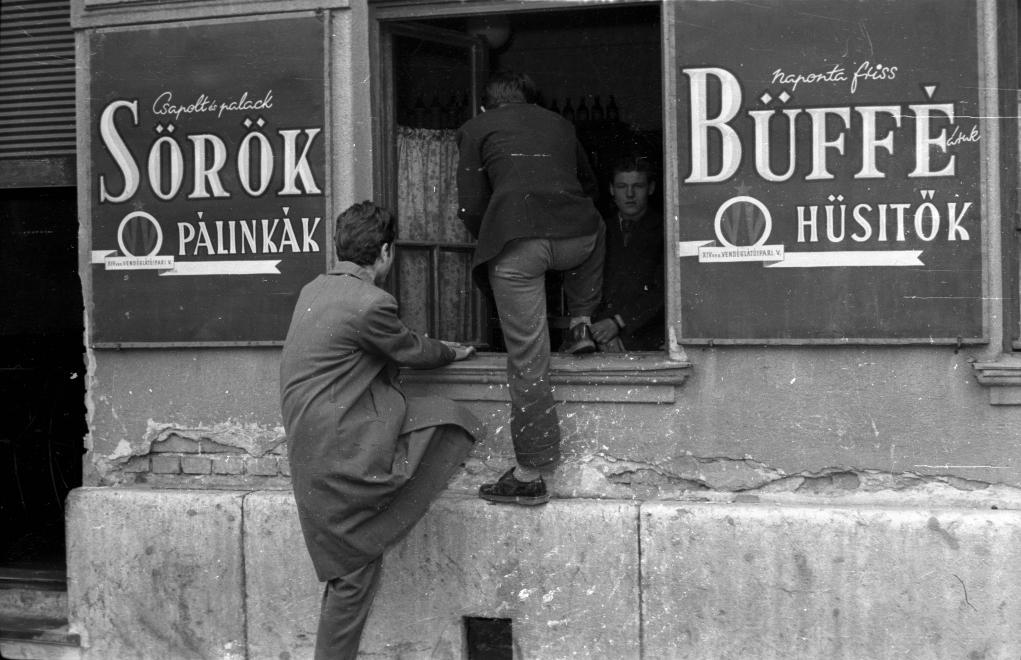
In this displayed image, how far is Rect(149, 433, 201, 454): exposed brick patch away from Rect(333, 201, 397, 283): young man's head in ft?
4.47

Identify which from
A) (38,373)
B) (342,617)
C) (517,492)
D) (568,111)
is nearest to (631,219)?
(517,492)

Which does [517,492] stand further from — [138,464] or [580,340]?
[138,464]

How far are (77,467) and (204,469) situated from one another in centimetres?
218

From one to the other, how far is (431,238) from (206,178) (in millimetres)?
1067

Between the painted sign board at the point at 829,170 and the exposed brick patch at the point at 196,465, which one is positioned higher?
the painted sign board at the point at 829,170

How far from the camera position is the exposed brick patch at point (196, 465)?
495cm

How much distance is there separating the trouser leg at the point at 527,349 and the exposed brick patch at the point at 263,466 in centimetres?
115

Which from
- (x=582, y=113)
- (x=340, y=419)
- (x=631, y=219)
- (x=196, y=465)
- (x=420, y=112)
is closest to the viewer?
(x=340, y=419)

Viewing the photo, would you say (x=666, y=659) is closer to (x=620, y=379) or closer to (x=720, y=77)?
(x=620, y=379)

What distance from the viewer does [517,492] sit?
446cm

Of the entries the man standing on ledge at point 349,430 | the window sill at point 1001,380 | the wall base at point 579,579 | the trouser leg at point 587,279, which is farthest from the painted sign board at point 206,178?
the window sill at point 1001,380

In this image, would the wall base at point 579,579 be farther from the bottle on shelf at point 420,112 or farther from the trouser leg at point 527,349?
the bottle on shelf at point 420,112

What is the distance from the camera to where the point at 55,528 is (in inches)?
252

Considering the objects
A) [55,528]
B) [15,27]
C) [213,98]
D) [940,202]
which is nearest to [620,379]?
[940,202]
